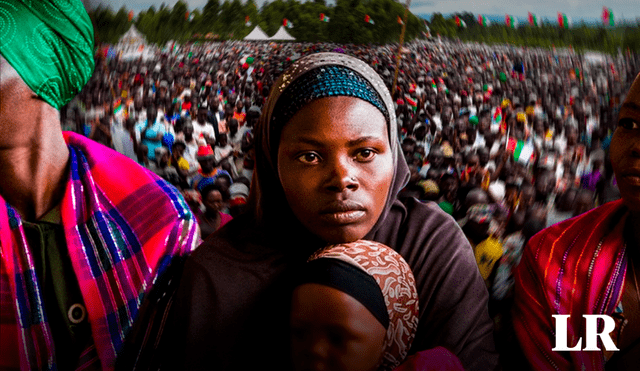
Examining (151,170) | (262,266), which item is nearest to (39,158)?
(151,170)

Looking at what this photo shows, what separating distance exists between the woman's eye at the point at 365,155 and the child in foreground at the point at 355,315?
15 cm

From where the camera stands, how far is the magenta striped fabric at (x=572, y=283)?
0.93 metres

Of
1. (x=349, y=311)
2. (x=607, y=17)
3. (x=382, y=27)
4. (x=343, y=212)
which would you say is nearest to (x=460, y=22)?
(x=382, y=27)

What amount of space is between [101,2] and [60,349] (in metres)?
0.78

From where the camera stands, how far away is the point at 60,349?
3.44 ft

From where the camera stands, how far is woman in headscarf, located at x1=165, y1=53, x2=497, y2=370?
33.0 inches

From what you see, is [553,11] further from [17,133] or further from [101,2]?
[17,133]

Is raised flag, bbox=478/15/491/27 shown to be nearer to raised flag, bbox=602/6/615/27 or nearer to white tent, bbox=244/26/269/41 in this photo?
raised flag, bbox=602/6/615/27

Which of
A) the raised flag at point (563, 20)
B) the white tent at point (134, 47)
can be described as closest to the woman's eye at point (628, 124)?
the raised flag at point (563, 20)

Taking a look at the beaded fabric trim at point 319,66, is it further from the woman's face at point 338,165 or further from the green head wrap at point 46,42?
the green head wrap at point 46,42

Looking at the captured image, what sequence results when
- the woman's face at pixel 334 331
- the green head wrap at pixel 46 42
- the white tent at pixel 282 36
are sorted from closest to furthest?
1. the woman's face at pixel 334 331
2. the green head wrap at pixel 46 42
3. the white tent at pixel 282 36

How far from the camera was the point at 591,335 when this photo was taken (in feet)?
3.04

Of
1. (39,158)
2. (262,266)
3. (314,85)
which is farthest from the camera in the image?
(39,158)

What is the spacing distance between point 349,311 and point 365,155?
0.27 meters
